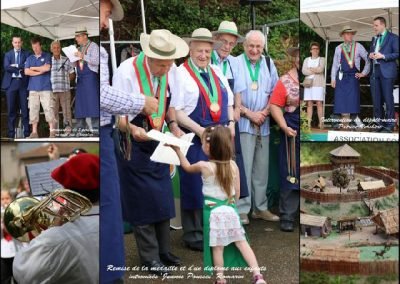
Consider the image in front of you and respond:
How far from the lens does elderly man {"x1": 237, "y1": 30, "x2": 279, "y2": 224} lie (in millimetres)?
3941

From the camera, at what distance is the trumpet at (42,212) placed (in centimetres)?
382

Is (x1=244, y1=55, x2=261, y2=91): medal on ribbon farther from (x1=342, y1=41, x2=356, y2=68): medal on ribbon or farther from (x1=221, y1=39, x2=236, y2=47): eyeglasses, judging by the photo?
(x1=342, y1=41, x2=356, y2=68): medal on ribbon

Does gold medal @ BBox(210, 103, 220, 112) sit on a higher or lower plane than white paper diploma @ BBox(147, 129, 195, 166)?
higher

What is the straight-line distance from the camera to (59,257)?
3529 millimetres

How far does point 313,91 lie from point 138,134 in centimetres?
126

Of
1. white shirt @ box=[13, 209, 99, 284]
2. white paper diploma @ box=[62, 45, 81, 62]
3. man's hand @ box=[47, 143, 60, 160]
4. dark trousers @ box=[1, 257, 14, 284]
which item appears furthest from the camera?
dark trousers @ box=[1, 257, 14, 284]

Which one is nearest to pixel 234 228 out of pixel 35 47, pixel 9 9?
pixel 35 47

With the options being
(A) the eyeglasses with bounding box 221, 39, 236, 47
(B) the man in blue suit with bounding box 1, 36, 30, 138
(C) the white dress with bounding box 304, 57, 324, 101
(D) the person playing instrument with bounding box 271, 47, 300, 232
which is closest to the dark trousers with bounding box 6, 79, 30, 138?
(B) the man in blue suit with bounding box 1, 36, 30, 138

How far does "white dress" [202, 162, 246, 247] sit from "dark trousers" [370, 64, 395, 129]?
A: 118cm

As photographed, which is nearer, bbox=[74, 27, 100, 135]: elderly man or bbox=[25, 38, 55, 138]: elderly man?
bbox=[74, 27, 100, 135]: elderly man

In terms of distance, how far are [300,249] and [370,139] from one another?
0.92m

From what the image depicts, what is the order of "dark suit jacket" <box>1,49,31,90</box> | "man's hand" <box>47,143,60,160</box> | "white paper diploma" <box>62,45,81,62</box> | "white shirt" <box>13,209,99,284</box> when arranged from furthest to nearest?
1. "man's hand" <box>47,143,60,160</box>
2. "dark suit jacket" <box>1,49,31,90</box>
3. "white paper diploma" <box>62,45,81,62</box>
4. "white shirt" <box>13,209,99,284</box>

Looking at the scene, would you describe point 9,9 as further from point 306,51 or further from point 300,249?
point 300,249

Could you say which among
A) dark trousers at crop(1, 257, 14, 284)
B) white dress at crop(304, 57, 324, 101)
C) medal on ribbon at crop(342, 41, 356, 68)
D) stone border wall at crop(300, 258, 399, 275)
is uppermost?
medal on ribbon at crop(342, 41, 356, 68)
